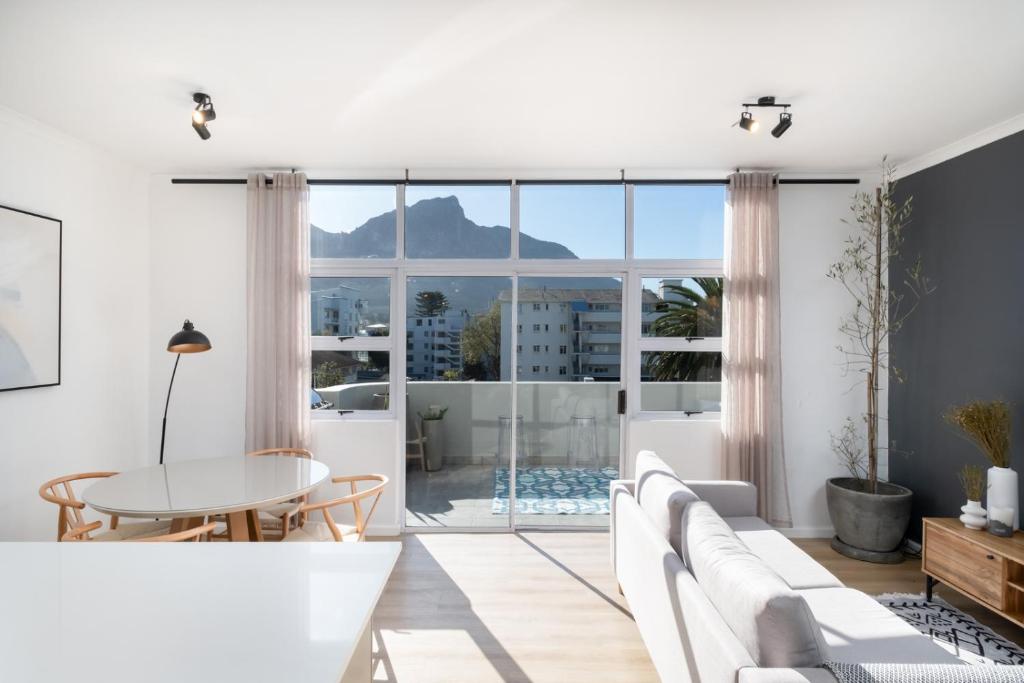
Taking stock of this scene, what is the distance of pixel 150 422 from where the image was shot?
13.8 feet

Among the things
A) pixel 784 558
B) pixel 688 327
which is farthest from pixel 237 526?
pixel 688 327

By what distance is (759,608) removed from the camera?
1.50m

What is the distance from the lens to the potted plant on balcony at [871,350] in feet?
12.0

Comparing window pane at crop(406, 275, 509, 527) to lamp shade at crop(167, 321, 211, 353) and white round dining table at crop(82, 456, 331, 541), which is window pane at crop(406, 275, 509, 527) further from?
lamp shade at crop(167, 321, 211, 353)

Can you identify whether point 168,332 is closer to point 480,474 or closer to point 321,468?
point 321,468

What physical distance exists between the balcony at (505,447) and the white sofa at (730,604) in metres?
1.26

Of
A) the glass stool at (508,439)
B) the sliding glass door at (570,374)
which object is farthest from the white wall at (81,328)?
the sliding glass door at (570,374)

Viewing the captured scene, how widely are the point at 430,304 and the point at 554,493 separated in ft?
6.05

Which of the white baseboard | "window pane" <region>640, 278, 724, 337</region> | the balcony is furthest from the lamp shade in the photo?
the white baseboard

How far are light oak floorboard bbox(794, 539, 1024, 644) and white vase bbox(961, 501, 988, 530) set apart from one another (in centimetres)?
52

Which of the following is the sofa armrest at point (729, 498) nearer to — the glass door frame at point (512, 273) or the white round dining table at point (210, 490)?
the glass door frame at point (512, 273)

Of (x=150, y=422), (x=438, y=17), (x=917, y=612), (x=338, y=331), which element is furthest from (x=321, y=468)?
(x=917, y=612)

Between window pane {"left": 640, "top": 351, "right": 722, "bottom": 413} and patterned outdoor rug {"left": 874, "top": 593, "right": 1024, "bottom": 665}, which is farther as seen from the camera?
window pane {"left": 640, "top": 351, "right": 722, "bottom": 413}

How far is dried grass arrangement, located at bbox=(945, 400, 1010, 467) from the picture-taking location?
2965 mm
